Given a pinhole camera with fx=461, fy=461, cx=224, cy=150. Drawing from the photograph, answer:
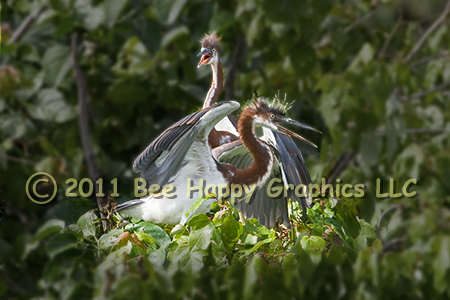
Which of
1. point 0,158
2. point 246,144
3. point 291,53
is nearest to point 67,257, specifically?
point 0,158

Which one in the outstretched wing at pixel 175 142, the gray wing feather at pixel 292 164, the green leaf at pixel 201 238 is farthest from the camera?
the gray wing feather at pixel 292 164

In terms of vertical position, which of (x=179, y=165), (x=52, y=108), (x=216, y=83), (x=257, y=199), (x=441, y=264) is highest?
(x=216, y=83)

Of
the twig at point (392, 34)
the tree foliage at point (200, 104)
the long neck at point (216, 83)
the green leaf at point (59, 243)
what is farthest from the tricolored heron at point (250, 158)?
the green leaf at point (59, 243)

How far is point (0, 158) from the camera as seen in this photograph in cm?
90

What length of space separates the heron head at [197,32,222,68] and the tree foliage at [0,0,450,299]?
0.46 ft

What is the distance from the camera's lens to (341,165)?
1208 millimetres

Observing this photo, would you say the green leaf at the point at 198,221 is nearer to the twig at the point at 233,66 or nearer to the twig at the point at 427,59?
the twig at the point at 233,66

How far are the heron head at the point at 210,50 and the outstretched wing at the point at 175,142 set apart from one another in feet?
0.88

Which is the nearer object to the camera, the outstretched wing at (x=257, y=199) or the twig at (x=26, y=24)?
the twig at (x=26, y=24)

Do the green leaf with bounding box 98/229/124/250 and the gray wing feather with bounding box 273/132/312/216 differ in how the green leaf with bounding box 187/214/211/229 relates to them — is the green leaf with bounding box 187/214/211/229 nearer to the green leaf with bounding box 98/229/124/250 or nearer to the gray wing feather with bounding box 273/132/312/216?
the green leaf with bounding box 98/229/124/250

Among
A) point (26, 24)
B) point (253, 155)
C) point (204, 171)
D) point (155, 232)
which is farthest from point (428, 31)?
point (26, 24)

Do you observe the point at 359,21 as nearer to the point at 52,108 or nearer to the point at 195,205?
the point at 195,205

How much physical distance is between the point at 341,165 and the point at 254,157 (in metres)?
0.23

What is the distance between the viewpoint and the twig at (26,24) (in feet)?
3.02
